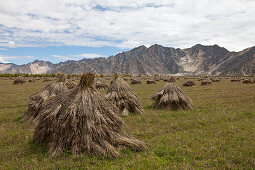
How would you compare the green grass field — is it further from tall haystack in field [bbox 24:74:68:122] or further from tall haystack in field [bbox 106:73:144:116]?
tall haystack in field [bbox 106:73:144:116]

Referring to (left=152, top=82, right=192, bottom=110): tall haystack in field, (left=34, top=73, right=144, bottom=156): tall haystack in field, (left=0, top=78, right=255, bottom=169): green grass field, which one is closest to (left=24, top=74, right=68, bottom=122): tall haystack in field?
(left=0, top=78, right=255, bottom=169): green grass field

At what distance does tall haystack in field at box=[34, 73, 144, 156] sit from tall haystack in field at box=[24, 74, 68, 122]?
11.3 ft

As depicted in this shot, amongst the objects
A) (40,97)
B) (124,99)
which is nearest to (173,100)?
(124,99)

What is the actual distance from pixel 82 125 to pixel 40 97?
18.5 ft

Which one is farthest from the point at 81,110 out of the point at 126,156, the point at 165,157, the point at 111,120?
the point at 165,157

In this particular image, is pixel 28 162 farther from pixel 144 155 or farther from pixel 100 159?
pixel 144 155

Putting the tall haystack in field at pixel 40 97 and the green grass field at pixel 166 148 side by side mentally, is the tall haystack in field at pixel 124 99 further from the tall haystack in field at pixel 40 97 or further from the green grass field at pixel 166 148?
the tall haystack in field at pixel 40 97

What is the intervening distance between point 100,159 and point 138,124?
15.3ft

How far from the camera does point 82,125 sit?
6.67m

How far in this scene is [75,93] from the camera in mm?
7570

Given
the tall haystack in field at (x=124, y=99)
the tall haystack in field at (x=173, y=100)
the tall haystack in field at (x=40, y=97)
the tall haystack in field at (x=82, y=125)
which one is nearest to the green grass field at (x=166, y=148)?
the tall haystack in field at (x=82, y=125)

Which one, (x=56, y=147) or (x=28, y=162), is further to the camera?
(x=56, y=147)

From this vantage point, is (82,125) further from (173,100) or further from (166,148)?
(173,100)

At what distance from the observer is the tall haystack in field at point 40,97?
10641mm
